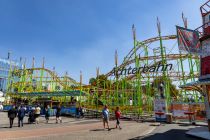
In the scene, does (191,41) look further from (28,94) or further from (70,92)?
(28,94)

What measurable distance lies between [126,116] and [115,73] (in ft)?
32.9

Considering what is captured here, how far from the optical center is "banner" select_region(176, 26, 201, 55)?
11829 millimetres

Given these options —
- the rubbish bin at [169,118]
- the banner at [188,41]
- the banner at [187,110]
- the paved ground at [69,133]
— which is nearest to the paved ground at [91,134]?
the paved ground at [69,133]

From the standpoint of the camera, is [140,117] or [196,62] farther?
[196,62]

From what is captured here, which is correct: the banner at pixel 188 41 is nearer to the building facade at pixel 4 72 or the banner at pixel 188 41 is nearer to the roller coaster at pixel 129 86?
the roller coaster at pixel 129 86

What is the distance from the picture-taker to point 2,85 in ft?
217

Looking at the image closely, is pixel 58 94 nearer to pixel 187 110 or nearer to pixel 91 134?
pixel 187 110

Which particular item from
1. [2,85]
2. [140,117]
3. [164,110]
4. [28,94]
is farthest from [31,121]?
[2,85]

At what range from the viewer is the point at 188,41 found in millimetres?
12141

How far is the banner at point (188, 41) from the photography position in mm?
11829

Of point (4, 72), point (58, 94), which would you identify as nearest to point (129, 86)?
point (58, 94)

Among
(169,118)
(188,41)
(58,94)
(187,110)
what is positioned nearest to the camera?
(188,41)

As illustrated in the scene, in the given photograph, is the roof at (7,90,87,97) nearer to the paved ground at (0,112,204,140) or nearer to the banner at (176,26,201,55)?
the paved ground at (0,112,204,140)

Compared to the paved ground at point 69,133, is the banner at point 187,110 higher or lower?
higher
